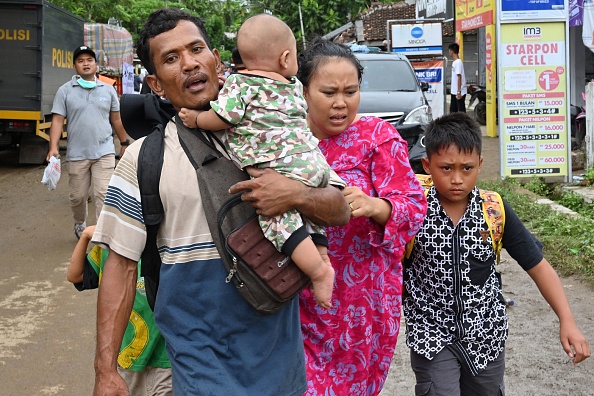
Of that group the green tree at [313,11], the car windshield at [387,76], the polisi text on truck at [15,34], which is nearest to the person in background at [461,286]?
the car windshield at [387,76]

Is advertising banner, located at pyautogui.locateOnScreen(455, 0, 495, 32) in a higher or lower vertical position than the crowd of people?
higher

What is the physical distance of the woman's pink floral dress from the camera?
2.98 metres

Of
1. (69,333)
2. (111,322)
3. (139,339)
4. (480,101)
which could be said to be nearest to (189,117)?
(111,322)

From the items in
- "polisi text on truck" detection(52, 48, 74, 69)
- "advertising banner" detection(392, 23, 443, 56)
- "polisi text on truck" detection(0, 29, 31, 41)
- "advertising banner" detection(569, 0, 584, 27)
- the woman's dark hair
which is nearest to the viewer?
the woman's dark hair

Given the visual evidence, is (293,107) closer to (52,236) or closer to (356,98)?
(356,98)

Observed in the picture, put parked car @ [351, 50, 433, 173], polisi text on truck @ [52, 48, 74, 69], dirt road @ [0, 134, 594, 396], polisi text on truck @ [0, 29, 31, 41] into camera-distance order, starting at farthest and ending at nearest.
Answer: polisi text on truck @ [52, 48, 74, 69], polisi text on truck @ [0, 29, 31, 41], parked car @ [351, 50, 433, 173], dirt road @ [0, 134, 594, 396]

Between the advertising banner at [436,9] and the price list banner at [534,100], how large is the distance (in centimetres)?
2004

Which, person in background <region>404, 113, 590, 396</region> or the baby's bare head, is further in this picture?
person in background <region>404, 113, 590, 396</region>

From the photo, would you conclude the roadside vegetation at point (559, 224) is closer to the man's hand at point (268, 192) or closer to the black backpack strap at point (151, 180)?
the man's hand at point (268, 192)

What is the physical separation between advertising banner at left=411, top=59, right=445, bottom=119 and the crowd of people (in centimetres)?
1522

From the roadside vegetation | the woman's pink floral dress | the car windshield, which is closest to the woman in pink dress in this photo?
the woman's pink floral dress

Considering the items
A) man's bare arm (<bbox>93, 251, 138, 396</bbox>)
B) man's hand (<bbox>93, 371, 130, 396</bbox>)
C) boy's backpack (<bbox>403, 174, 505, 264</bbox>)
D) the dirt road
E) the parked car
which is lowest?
the dirt road

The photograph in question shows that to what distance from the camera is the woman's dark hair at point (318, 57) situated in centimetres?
306

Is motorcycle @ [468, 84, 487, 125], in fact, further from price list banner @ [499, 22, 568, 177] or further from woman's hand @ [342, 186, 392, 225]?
woman's hand @ [342, 186, 392, 225]
